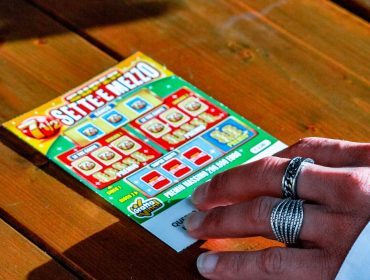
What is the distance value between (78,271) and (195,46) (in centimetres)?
53

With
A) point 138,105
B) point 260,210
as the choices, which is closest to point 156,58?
point 138,105

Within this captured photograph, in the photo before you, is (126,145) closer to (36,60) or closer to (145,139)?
(145,139)

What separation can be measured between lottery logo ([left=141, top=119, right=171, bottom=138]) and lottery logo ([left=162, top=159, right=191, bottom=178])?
63mm

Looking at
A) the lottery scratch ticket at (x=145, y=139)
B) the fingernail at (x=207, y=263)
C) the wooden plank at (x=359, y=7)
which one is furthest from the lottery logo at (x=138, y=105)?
the wooden plank at (x=359, y=7)

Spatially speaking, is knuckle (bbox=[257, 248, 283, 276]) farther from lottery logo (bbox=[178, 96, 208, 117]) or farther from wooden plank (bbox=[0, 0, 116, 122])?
wooden plank (bbox=[0, 0, 116, 122])

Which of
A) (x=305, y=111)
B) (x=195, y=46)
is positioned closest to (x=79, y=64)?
(x=195, y=46)

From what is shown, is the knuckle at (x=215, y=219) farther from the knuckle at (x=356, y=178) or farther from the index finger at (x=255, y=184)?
the knuckle at (x=356, y=178)

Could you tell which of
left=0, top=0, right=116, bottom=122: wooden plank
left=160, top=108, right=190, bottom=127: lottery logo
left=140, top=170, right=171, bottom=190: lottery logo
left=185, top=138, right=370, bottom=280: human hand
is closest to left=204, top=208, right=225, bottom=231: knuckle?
left=185, top=138, right=370, bottom=280: human hand

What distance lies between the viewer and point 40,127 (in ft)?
4.96

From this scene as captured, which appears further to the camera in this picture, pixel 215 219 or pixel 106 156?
pixel 106 156

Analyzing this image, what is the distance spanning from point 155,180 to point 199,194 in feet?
0.26

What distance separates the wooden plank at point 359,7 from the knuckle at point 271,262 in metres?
0.65

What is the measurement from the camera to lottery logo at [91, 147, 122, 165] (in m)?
1.47

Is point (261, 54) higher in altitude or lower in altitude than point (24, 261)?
higher
